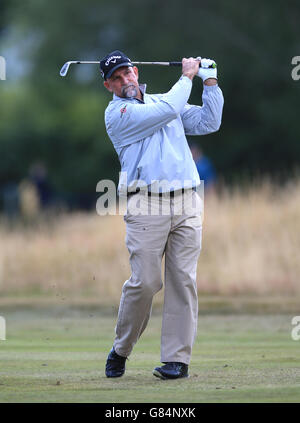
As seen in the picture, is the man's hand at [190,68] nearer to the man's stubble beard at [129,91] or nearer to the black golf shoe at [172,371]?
the man's stubble beard at [129,91]

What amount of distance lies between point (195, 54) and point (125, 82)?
24.5 m

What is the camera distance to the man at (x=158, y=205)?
23.0 feet

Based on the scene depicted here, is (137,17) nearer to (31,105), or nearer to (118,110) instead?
(31,105)

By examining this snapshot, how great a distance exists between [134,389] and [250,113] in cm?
2671

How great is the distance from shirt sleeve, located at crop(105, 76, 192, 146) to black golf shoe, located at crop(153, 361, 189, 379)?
5.01ft

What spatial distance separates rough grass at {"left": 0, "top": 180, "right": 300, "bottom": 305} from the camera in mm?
14938

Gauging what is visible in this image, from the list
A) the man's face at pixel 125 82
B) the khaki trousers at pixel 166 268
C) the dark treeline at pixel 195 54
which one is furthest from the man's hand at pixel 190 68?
the dark treeline at pixel 195 54

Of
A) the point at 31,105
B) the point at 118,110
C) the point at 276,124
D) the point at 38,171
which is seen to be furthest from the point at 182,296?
the point at 31,105

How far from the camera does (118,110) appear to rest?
7152 millimetres

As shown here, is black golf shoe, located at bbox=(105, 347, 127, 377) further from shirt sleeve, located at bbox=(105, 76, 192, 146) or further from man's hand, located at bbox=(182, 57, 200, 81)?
man's hand, located at bbox=(182, 57, 200, 81)

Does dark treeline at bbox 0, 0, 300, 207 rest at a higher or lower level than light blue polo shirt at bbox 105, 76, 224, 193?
higher

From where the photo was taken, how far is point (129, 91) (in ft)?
23.9

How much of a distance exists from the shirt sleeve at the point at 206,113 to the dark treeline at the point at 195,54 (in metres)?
21.9

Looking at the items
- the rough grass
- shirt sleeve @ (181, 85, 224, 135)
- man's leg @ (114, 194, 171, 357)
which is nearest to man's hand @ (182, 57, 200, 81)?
shirt sleeve @ (181, 85, 224, 135)
